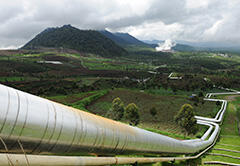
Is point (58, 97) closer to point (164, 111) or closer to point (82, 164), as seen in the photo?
point (164, 111)

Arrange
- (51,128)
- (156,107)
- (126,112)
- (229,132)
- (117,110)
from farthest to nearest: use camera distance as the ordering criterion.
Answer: (156,107) < (117,110) < (126,112) < (229,132) < (51,128)

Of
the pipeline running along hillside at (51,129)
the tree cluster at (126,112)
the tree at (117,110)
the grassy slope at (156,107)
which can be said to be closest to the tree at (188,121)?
the grassy slope at (156,107)

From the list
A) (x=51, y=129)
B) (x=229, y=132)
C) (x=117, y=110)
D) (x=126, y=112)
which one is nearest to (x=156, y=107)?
(x=117, y=110)

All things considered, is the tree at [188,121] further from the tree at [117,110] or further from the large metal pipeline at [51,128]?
the large metal pipeline at [51,128]

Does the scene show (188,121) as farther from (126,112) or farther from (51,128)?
(51,128)

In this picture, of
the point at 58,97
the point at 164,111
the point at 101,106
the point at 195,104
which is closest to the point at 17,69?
the point at 58,97

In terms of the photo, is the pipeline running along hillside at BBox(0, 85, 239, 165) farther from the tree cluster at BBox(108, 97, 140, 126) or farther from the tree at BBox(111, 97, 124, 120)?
the tree at BBox(111, 97, 124, 120)

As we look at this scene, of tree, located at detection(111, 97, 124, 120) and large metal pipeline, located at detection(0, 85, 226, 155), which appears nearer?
large metal pipeline, located at detection(0, 85, 226, 155)

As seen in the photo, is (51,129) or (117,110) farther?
(117,110)

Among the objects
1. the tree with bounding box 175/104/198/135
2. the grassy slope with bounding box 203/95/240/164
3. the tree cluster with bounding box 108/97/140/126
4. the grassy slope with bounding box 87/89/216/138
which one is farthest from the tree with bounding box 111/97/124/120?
the grassy slope with bounding box 203/95/240/164
